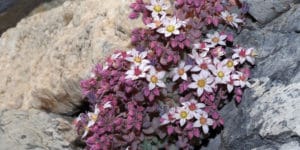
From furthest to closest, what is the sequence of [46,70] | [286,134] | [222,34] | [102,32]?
[46,70], [102,32], [222,34], [286,134]

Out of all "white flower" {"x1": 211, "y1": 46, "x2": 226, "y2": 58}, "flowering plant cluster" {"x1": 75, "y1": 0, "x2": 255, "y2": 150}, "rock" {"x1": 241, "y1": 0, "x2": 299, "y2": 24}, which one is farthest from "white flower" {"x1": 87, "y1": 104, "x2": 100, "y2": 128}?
"rock" {"x1": 241, "y1": 0, "x2": 299, "y2": 24}

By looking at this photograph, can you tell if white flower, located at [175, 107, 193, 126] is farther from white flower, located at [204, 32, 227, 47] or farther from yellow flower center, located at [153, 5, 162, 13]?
yellow flower center, located at [153, 5, 162, 13]

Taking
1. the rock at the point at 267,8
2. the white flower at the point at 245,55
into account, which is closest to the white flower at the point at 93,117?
the white flower at the point at 245,55

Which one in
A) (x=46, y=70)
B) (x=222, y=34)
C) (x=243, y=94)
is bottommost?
(x=46, y=70)

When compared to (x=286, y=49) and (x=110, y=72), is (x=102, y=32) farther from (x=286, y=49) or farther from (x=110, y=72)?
(x=286, y=49)

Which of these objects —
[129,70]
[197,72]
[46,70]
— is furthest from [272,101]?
[46,70]

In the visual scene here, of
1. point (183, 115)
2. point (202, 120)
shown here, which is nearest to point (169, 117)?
point (183, 115)

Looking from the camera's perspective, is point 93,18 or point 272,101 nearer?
point 272,101

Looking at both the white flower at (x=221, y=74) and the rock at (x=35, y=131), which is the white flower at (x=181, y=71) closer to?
the white flower at (x=221, y=74)
